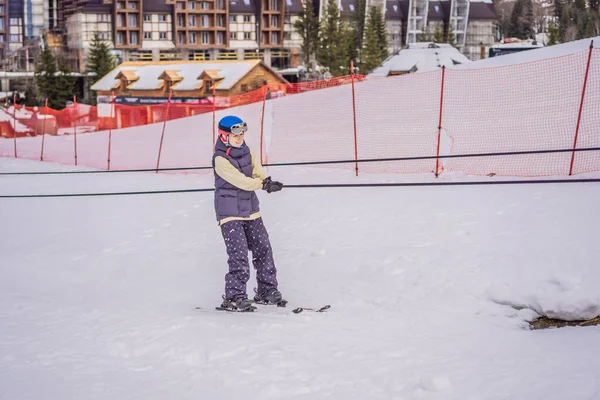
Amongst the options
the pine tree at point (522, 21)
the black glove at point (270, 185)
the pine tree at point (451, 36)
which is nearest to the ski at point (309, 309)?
the black glove at point (270, 185)

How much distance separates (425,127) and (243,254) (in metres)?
17.3

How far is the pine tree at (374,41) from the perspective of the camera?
250 feet

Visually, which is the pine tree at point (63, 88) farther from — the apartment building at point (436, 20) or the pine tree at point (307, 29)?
the apartment building at point (436, 20)

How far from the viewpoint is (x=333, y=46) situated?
78062mm

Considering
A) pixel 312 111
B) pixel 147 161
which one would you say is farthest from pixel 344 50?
pixel 147 161

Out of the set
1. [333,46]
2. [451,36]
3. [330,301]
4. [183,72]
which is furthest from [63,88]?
[330,301]

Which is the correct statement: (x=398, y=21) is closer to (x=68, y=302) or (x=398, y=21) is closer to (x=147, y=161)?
(x=147, y=161)

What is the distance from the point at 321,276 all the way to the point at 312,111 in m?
22.2

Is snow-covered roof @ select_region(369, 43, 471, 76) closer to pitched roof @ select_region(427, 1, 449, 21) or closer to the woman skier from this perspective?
pitched roof @ select_region(427, 1, 449, 21)

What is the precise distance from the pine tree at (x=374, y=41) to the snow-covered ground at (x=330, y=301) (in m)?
61.7

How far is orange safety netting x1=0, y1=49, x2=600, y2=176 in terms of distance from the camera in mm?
19062

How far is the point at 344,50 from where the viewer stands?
79.2m

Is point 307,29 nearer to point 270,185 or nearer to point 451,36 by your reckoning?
point 451,36

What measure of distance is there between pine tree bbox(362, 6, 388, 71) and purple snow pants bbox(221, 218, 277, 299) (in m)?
67.8
